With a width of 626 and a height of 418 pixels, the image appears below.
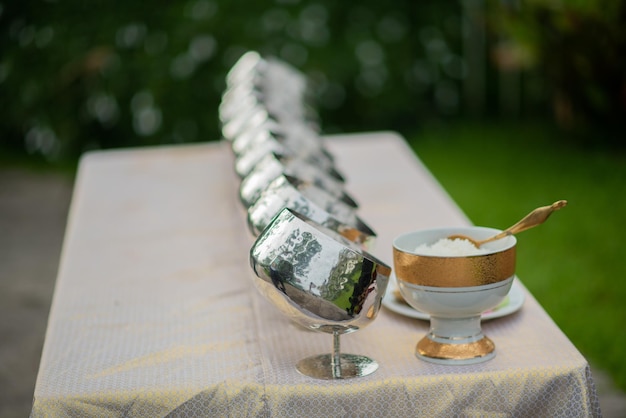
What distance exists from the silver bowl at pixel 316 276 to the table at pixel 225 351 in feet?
0.31

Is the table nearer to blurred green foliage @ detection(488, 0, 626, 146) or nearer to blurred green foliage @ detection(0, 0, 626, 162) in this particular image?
blurred green foliage @ detection(488, 0, 626, 146)

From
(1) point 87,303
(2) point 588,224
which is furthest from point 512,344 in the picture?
(2) point 588,224

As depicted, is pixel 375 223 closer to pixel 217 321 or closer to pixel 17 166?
pixel 217 321

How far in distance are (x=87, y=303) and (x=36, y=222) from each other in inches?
125

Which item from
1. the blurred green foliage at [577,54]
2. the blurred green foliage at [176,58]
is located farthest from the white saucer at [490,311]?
the blurred green foliage at [176,58]

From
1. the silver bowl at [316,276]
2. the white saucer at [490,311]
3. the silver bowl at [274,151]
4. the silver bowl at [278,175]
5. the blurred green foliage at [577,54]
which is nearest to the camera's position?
the silver bowl at [316,276]

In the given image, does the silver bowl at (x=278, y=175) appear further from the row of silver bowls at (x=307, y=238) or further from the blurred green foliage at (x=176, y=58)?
the blurred green foliage at (x=176, y=58)

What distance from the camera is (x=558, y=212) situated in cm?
404

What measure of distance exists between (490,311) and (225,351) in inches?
15.2

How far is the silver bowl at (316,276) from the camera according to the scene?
3.41 feet

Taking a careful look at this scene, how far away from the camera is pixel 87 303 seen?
1450 mm

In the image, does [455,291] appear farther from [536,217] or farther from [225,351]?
[225,351]

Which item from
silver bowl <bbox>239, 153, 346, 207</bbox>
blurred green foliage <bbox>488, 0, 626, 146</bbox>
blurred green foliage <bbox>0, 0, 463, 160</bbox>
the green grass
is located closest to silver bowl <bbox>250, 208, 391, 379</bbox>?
silver bowl <bbox>239, 153, 346, 207</bbox>

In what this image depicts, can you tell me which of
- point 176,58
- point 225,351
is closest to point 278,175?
point 225,351
